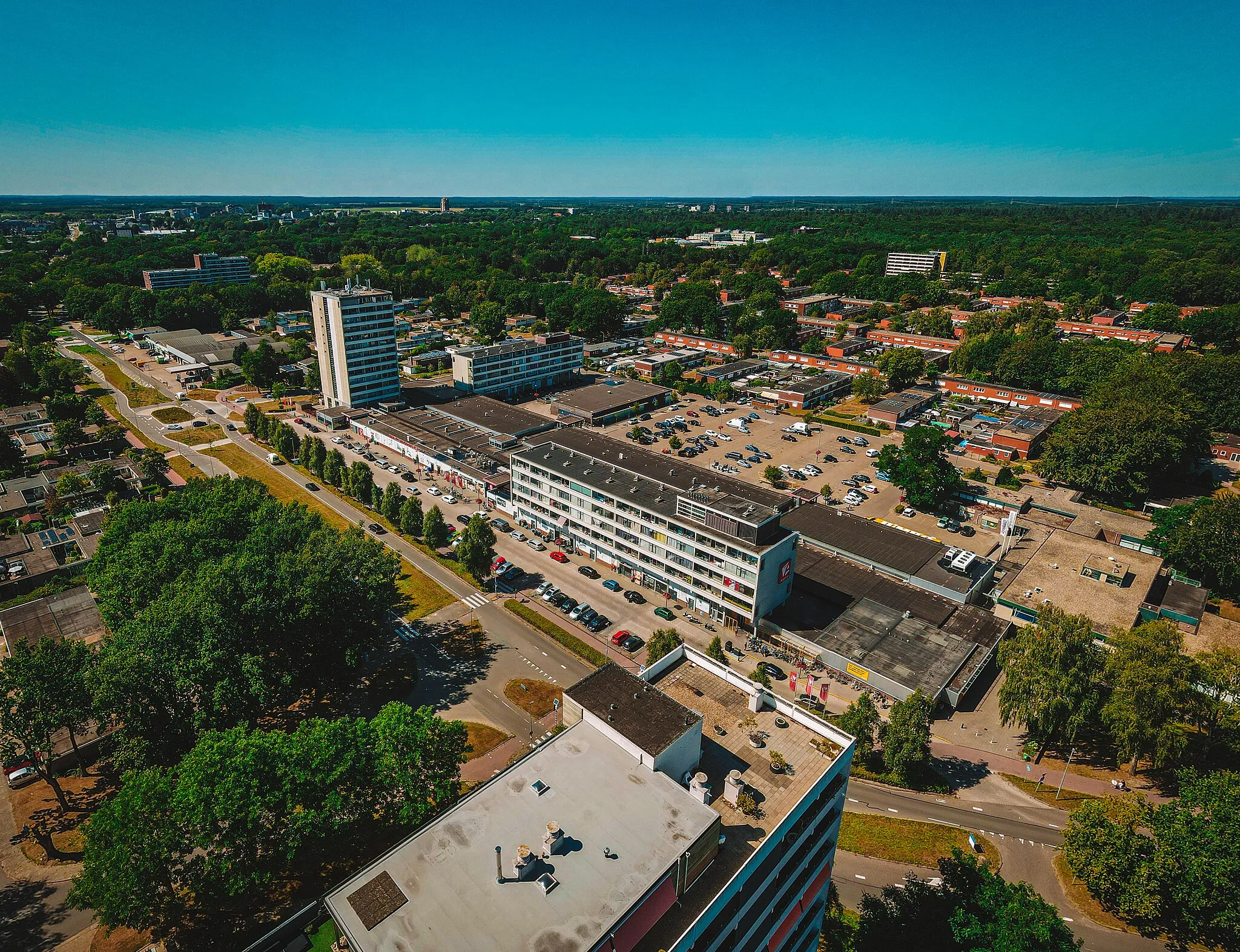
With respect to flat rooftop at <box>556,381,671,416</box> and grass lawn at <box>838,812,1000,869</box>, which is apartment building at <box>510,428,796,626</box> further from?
flat rooftop at <box>556,381,671,416</box>

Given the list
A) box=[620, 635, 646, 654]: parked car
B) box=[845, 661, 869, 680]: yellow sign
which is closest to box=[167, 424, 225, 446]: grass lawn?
box=[620, 635, 646, 654]: parked car

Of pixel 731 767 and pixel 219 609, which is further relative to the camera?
pixel 219 609

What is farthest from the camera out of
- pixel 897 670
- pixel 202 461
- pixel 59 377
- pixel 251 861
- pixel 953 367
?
pixel 953 367

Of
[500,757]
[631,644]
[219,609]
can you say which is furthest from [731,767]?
[219,609]

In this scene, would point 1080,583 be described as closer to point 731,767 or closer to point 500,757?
point 731,767

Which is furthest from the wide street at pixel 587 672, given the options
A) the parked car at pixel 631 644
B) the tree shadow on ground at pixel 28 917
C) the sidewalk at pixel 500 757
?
the sidewalk at pixel 500 757

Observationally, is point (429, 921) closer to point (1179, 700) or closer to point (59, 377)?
point (1179, 700)

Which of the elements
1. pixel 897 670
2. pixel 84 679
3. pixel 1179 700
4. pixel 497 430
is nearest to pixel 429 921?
pixel 84 679
